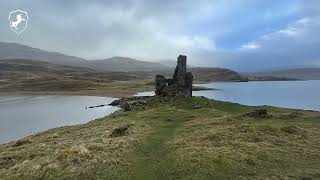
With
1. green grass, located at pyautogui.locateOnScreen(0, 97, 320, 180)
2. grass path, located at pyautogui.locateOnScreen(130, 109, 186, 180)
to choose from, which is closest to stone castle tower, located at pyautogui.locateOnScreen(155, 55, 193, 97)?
grass path, located at pyautogui.locateOnScreen(130, 109, 186, 180)

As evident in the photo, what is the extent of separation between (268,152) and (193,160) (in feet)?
20.9

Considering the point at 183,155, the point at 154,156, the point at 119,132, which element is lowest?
the point at 154,156

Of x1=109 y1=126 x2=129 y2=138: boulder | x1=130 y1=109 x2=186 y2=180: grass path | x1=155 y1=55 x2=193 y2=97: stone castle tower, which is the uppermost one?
x1=155 y1=55 x2=193 y2=97: stone castle tower

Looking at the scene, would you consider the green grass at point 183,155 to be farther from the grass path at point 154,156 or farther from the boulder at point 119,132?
the boulder at point 119,132

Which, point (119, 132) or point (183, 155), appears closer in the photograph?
point (183, 155)

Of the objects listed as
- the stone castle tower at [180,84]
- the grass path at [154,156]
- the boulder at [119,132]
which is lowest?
the grass path at [154,156]

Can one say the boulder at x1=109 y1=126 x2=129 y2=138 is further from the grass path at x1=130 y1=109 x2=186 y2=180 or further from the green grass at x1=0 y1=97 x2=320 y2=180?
the grass path at x1=130 y1=109 x2=186 y2=180

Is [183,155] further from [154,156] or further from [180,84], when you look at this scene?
[180,84]

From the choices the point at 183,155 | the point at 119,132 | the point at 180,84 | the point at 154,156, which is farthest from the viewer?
the point at 180,84

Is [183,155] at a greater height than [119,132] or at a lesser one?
lesser

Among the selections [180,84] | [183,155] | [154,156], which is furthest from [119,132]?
[180,84]

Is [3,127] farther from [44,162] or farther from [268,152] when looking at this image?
[268,152]

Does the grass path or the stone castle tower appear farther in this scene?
the stone castle tower

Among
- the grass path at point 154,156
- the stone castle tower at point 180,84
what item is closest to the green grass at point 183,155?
the grass path at point 154,156
